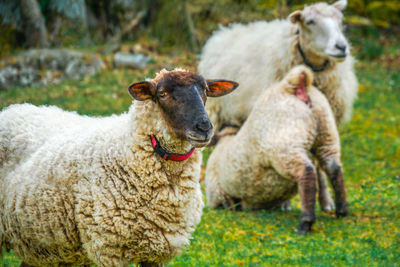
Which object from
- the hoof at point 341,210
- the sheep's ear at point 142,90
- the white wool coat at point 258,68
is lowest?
the hoof at point 341,210

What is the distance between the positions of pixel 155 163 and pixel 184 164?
0.24m

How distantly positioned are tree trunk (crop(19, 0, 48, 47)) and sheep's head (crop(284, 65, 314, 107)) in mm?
12026

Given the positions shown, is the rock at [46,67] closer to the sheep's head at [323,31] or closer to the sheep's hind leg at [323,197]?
the sheep's head at [323,31]

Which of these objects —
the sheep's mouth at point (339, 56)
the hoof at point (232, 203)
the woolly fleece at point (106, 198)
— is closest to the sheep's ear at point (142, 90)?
the woolly fleece at point (106, 198)

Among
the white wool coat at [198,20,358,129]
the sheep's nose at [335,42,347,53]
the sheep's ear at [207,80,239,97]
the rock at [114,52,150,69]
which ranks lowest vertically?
the rock at [114,52,150,69]

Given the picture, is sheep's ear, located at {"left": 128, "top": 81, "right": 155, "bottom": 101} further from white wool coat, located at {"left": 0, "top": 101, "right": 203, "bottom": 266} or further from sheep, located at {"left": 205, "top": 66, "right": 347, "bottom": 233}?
sheep, located at {"left": 205, "top": 66, "right": 347, "bottom": 233}

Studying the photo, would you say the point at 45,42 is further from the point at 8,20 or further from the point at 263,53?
the point at 263,53

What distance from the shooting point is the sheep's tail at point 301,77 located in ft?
21.5

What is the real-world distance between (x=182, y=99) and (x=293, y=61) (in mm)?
4734

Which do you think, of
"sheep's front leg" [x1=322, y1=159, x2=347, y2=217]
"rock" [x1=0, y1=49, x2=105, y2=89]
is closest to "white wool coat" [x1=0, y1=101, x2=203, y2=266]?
"sheep's front leg" [x1=322, y1=159, x2=347, y2=217]

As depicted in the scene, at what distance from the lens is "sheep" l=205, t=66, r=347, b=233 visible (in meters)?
6.13

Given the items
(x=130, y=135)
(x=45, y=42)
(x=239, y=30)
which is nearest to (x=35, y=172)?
(x=130, y=135)

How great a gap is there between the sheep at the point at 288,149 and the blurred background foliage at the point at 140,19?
9.19 metres

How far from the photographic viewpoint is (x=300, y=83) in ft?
21.6
